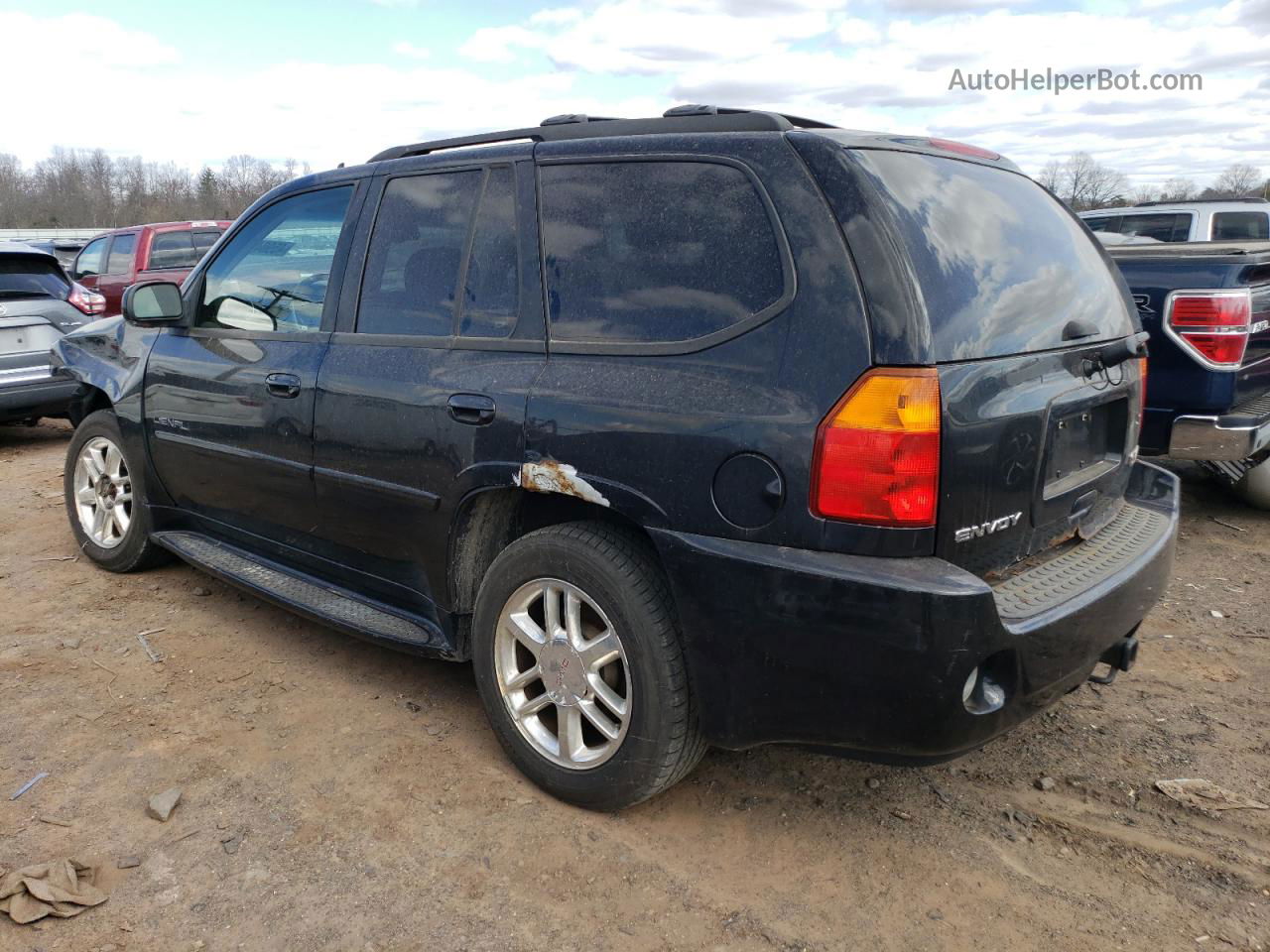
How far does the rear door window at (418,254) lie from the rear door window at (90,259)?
10574 millimetres

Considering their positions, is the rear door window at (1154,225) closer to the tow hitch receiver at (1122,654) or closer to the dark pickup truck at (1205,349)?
the dark pickup truck at (1205,349)

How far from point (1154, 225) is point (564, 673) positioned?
9.58 m

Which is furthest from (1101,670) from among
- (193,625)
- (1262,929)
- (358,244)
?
(193,625)

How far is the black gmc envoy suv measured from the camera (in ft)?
7.48

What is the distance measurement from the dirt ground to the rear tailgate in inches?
32.3

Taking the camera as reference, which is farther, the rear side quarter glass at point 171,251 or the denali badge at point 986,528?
the rear side quarter glass at point 171,251

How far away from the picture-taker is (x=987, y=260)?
257 centimetres

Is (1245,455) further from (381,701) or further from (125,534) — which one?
(125,534)

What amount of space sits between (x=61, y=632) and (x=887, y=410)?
3.64 meters

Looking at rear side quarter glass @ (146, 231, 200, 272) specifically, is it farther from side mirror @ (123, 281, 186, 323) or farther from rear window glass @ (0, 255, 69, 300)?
side mirror @ (123, 281, 186, 323)

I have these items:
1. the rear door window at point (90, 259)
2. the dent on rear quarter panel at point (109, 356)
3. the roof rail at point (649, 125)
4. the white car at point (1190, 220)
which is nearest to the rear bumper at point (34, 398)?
the dent on rear quarter panel at point (109, 356)

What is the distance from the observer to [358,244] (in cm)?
350

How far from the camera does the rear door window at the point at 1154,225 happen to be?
32.7 ft

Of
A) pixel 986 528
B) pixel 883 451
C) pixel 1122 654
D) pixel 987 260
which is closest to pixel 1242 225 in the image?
pixel 1122 654
